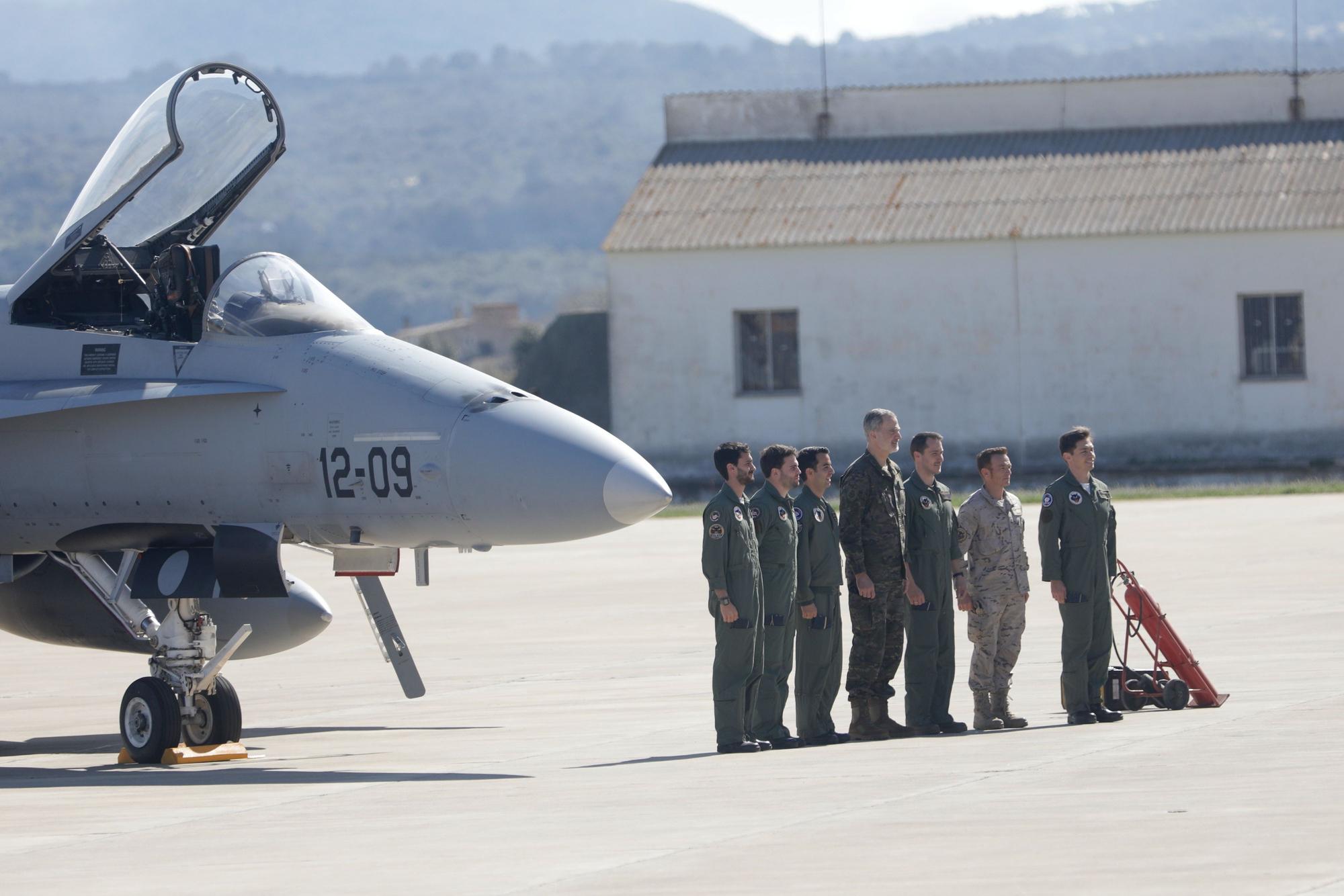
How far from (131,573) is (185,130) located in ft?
9.10

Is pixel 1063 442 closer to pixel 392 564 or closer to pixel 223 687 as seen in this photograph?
pixel 392 564

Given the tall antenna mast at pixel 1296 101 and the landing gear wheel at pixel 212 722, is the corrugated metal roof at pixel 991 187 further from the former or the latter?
the landing gear wheel at pixel 212 722

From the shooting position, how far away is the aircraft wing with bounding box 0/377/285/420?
10.9 m

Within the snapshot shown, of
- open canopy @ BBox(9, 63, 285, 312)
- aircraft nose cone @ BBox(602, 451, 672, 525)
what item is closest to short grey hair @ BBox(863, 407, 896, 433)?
aircraft nose cone @ BBox(602, 451, 672, 525)

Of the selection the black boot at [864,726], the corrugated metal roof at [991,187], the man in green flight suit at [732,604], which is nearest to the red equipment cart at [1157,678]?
the black boot at [864,726]

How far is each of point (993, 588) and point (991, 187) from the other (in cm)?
2804

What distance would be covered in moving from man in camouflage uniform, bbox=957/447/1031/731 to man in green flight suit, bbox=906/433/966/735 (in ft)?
0.48

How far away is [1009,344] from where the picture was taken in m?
37.1

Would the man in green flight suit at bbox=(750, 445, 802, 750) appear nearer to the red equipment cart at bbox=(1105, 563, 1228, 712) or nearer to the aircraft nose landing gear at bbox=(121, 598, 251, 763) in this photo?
the red equipment cart at bbox=(1105, 563, 1228, 712)

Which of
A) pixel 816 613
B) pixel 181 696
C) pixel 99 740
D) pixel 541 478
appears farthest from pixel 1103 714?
pixel 99 740

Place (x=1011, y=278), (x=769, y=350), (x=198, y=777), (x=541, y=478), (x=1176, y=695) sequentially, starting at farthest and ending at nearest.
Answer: (x=769, y=350) < (x=1011, y=278) < (x=1176, y=695) < (x=198, y=777) < (x=541, y=478)

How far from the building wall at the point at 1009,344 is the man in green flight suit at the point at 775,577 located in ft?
87.9

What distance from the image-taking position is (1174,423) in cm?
3681

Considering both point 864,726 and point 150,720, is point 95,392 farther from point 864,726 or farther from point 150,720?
point 864,726
